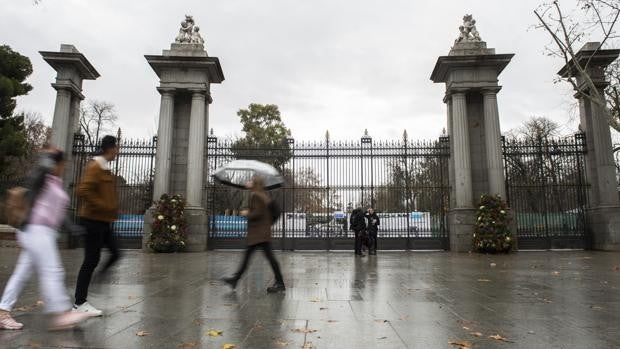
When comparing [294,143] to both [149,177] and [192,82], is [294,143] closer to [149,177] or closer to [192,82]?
[192,82]

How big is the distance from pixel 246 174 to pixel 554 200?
14.7m

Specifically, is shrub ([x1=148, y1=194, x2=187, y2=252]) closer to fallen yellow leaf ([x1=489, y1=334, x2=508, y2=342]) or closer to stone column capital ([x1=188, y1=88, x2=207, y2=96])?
stone column capital ([x1=188, y1=88, x2=207, y2=96])

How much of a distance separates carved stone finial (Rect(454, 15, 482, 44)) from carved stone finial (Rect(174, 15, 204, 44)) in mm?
Answer: 9900

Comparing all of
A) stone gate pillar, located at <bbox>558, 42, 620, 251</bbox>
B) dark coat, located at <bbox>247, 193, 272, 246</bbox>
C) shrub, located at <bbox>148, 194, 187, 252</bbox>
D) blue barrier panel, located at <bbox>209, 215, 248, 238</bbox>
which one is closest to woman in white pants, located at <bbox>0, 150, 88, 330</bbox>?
dark coat, located at <bbox>247, 193, 272, 246</bbox>

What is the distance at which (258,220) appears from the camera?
639 cm

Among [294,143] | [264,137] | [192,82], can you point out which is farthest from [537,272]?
[264,137]

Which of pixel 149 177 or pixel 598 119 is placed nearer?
pixel 598 119

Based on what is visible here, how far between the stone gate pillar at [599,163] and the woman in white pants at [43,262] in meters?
16.6

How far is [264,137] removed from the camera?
1596 inches

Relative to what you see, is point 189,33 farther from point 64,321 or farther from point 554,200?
point 554,200

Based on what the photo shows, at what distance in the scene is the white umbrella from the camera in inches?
274

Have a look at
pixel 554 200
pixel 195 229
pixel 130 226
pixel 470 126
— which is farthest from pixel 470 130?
pixel 130 226

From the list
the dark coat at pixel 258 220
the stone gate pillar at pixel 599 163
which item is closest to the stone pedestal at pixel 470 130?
the stone gate pillar at pixel 599 163

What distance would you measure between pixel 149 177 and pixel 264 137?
76.5ft
